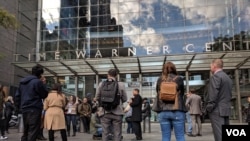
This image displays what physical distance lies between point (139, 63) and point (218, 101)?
1853cm

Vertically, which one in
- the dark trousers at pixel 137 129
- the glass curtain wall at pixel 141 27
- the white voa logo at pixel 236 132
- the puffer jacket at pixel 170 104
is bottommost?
the dark trousers at pixel 137 129

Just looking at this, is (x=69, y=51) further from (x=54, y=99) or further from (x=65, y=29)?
(x=54, y=99)

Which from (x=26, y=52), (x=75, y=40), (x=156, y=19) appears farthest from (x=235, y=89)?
(x=26, y=52)

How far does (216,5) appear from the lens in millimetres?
24938

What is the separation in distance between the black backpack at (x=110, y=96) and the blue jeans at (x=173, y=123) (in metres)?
1.27

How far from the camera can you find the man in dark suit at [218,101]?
601 centimetres

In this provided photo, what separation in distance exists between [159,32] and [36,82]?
19.9 metres

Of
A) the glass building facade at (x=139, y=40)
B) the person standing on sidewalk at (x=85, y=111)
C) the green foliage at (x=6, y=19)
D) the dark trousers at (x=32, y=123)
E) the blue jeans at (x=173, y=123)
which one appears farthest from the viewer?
the glass building facade at (x=139, y=40)

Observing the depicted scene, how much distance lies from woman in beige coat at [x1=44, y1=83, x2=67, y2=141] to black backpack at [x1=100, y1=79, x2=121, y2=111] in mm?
1900

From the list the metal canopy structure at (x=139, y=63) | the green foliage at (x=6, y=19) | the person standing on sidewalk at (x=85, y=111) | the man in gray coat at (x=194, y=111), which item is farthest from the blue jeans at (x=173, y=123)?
the metal canopy structure at (x=139, y=63)

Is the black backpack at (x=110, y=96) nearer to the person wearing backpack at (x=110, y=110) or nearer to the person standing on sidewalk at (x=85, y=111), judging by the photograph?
the person wearing backpack at (x=110, y=110)

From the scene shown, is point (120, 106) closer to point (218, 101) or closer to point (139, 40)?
point (218, 101)

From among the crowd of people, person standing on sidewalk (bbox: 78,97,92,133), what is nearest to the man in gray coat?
person standing on sidewalk (bbox: 78,97,92,133)

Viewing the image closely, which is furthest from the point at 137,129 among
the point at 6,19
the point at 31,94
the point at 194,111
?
the point at 6,19
